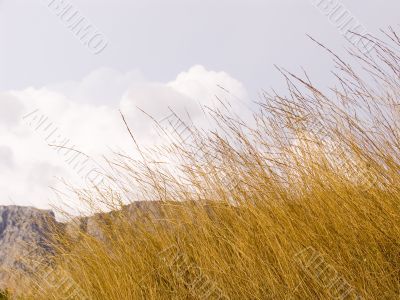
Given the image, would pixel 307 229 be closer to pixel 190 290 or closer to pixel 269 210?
pixel 269 210

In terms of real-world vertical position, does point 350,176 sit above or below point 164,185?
below

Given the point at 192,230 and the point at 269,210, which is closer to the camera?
the point at 269,210

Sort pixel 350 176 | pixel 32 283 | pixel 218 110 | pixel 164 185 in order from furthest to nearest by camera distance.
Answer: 1. pixel 32 283
2. pixel 164 185
3. pixel 218 110
4. pixel 350 176

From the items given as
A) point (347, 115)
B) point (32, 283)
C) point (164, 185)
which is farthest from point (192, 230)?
point (32, 283)

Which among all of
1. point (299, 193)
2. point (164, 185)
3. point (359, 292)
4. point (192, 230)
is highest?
point (164, 185)

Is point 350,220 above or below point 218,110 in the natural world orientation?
below

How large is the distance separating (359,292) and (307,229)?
0.37 m

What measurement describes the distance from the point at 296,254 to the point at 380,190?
20.2 inches

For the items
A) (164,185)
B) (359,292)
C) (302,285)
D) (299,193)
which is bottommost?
(359,292)

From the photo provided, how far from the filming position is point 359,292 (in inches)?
92.7

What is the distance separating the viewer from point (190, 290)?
2.89m

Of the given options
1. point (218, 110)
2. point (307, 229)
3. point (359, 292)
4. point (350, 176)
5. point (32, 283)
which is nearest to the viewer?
point (359, 292)

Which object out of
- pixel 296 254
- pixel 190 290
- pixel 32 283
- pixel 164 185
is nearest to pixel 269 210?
pixel 296 254

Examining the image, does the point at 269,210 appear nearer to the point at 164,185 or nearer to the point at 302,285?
the point at 302,285
